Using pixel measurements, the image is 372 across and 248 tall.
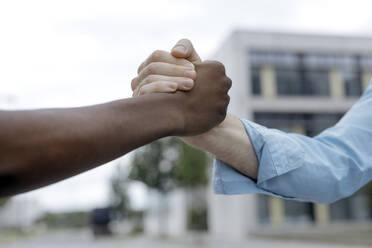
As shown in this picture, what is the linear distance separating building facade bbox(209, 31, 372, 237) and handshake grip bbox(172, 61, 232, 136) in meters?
19.0

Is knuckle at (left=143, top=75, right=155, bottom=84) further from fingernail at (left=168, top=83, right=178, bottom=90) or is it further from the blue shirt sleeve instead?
the blue shirt sleeve

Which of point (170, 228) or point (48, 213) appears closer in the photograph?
point (170, 228)

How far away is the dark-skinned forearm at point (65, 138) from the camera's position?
0.62 m

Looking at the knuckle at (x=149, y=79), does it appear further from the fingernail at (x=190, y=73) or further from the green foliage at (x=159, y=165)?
the green foliage at (x=159, y=165)

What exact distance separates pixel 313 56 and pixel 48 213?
49.2 m

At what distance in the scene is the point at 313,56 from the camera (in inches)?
835

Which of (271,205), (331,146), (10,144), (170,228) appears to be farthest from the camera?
(170,228)

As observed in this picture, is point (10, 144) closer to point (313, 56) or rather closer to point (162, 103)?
point (162, 103)

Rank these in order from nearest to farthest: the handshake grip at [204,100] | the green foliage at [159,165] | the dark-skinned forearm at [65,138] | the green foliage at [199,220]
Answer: the dark-skinned forearm at [65,138] → the handshake grip at [204,100] → the green foliage at [159,165] → the green foliage at [199,220]

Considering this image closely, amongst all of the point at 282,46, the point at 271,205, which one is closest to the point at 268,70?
the point at 282,46

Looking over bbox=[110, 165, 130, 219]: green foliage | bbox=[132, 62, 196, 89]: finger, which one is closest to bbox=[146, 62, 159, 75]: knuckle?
bbox=[132, 62, 196, 89]: finger

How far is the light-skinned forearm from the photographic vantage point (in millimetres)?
1039

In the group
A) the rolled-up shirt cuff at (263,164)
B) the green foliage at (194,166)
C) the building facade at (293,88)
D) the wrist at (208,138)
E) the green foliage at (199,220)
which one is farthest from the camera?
the green foliage at (199,220)

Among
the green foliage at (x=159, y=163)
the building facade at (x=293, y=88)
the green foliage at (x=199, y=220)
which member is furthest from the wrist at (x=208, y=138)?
the green foliage at (x=199, y=220)
